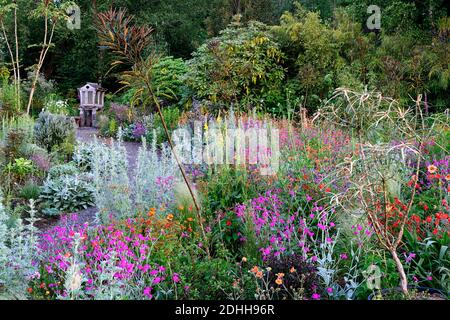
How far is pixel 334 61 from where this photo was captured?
1068 centimetres

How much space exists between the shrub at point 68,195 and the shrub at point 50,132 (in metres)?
2.29

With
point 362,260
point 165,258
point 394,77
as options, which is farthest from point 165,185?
point 394,77

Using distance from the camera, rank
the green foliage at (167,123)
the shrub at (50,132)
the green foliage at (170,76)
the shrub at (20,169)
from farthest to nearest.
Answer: the green foliage at (170,76) < the green foliage at (167,123) < the shrub at (50,132) < the shrub at (20,169)

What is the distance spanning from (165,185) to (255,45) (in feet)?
24.3

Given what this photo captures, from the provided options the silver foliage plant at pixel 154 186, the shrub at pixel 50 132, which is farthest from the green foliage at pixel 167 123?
the silver foliage plant at pixel 154 186

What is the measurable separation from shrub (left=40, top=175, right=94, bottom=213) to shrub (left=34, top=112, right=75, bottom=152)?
229cm

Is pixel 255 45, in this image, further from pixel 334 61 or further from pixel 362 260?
pixel 362 260

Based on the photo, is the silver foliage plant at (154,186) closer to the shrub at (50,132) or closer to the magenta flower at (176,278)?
the magenta flower at (176,278)

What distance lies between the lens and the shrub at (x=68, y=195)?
488cm

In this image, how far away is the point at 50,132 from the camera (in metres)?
7.26

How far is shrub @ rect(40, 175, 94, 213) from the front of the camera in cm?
488

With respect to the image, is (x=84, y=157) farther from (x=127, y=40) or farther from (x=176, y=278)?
(x=176, y=278)

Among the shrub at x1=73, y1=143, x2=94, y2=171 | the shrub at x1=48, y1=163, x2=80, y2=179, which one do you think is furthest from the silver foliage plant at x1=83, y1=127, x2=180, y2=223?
the shrub at x1=73, y1=143, x2=94, y2=171

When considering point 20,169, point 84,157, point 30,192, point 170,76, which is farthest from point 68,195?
point 170,76
